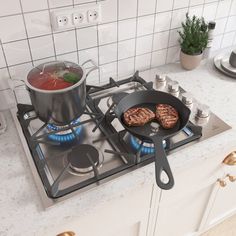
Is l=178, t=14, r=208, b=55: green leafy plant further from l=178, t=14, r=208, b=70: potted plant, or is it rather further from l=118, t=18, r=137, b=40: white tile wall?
l=118, t=18, r=137, b=40: white tile wall

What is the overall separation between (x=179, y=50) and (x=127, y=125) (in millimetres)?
617

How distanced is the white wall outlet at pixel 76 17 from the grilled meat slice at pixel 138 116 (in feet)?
1.20

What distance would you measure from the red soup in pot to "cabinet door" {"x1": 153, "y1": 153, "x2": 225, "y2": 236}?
0.44 metres

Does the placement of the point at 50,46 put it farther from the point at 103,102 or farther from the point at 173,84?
the point at 173,84

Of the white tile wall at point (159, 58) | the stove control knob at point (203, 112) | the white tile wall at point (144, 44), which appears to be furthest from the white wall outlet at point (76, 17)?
the stove control knob at point (203, 112)

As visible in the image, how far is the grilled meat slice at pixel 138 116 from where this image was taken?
0.91 m

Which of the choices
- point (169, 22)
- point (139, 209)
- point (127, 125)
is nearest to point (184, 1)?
point (169, 22)

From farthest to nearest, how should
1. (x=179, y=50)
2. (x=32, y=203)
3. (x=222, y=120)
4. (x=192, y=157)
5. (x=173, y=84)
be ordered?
(x=179, y=50) → (x=173, y=84) → (x=222, y=120) → (x=192, y=157) → (x=32, y=203)

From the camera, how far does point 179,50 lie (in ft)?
4.45

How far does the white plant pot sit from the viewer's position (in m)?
1.26

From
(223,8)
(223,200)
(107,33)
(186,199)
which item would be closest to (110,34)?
(107,33)

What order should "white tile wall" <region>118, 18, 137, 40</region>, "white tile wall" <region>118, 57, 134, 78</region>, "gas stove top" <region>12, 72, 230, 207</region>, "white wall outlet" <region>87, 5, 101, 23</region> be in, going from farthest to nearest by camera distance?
1. "white tile wall" <region>118, 57, 134, 78</region>
2. "white tile wall" <region>118, 18, 137, 40</region>
3. "white wall outlet" <region>87, 5, 101, 23</region>
4. "gas stove top" <region>12, 72, 230, 207</region>

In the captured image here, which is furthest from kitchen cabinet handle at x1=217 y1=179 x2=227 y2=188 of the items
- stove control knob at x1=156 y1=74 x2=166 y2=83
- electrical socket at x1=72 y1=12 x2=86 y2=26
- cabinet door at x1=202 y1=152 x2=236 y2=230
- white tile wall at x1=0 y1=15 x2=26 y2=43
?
white tile wall at x1=0 y1=15 x2=26 y2=43

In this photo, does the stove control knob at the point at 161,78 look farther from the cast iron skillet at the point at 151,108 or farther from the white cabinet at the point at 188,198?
the white cabinet at the point at 188,198
